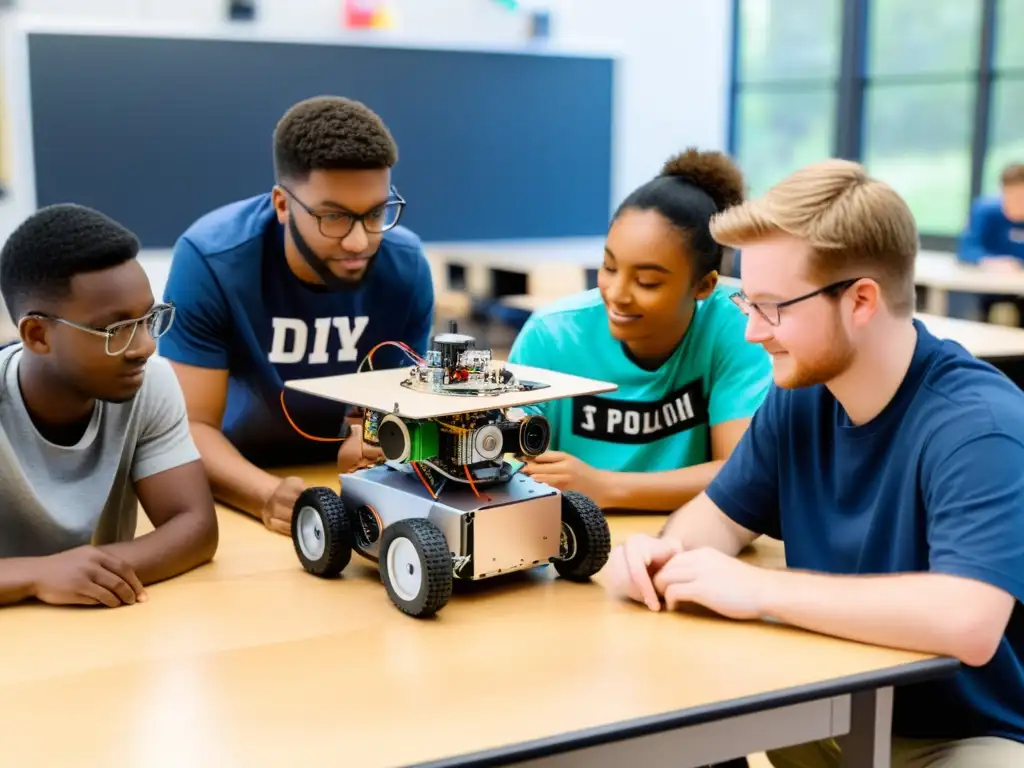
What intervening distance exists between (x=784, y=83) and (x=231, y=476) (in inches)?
292

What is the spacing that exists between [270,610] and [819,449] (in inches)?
29.7

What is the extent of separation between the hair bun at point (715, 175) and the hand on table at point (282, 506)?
88cm

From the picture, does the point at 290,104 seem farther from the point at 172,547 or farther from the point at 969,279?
the point at 172,547

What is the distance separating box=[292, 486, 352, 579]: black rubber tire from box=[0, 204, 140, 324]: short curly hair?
42 cm

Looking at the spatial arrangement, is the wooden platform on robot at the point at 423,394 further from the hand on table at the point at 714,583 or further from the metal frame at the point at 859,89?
the metal frame at the point at 859,89

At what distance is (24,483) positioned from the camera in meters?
1.54

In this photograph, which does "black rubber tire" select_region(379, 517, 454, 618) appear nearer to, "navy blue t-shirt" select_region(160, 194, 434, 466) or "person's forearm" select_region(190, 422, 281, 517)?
"person's forearm" select_region(190, 422, 281, 517)

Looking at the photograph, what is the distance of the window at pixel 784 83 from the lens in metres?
8.07

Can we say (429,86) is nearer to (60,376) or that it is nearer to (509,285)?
(509,285)

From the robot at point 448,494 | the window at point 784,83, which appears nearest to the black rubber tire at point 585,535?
the robot at point 448,494

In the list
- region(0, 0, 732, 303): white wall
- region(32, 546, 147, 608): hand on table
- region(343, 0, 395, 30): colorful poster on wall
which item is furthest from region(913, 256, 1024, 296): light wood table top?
region(32, 546, 147, 608): hand on table

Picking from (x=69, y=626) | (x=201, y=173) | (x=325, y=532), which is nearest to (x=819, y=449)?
(x=325, y=532)

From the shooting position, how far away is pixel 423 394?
1406mm

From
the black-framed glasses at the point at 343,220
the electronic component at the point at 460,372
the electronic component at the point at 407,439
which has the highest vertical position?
the black-framed glasses at the point at 343,220
